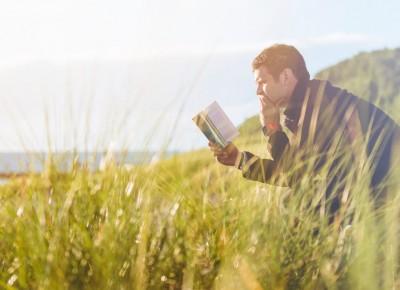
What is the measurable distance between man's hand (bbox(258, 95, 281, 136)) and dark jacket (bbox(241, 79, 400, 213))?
0.09 meters

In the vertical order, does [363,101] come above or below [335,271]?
above

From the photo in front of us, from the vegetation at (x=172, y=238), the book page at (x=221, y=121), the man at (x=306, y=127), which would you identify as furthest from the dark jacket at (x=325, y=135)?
the vegetation at (x=172, y=238)

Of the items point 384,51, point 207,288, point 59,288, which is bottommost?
point 207,288

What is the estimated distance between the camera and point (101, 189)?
2885 millimetres

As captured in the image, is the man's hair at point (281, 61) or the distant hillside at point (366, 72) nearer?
the man's hair at point (281, 61)

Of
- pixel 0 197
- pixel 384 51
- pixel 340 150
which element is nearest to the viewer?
pixel 0 197

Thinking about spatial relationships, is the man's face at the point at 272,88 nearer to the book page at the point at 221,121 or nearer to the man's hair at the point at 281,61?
the man's hair at the point at 281,61

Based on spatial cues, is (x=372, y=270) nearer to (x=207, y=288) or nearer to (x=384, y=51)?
(x=207, y=288)

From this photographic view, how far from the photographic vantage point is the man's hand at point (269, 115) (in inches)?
167

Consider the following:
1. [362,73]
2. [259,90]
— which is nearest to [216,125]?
[259,90]

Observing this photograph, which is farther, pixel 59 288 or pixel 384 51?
pixel 384 51

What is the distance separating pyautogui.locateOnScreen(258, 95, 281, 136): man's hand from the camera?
4.25 m

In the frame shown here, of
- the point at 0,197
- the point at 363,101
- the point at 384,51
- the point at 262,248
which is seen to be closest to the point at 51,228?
the point at 0,197

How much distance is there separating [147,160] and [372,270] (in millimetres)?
1127
